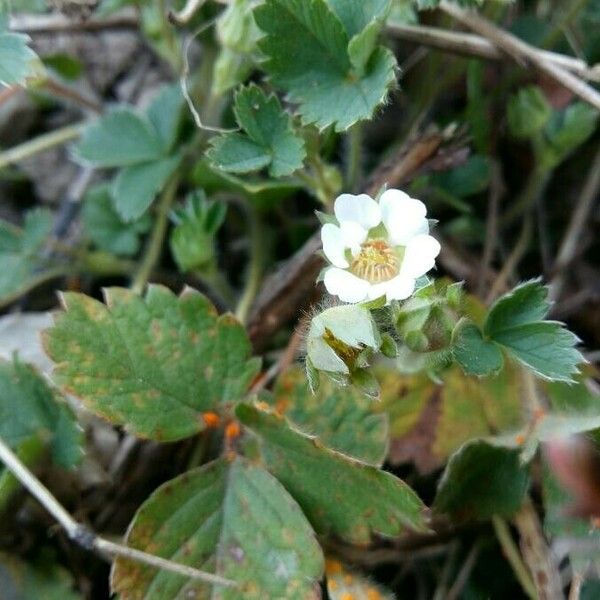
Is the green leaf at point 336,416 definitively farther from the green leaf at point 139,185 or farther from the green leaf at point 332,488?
the green leaf at point 139,185

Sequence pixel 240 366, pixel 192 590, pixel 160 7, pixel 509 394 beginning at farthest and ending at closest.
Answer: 1. pixel 160 7
2. pixel 509 394
3. pixel 240 366
4. pixel 192 590

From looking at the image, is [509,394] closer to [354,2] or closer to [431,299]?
[431,299]

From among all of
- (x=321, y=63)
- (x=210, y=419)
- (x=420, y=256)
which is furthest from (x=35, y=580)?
(x=321, y=63)

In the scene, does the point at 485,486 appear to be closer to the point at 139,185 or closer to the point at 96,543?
the point at 96,543

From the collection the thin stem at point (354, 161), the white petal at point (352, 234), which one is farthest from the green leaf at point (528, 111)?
the white petal at point (352, 234)

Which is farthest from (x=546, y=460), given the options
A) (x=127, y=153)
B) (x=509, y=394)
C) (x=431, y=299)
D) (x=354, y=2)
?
(x=127, y=153)

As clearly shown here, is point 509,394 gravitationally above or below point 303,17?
below

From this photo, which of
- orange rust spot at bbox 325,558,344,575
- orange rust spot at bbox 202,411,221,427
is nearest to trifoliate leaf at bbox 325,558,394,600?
orange rust spot at bbox 325,558,344,575
